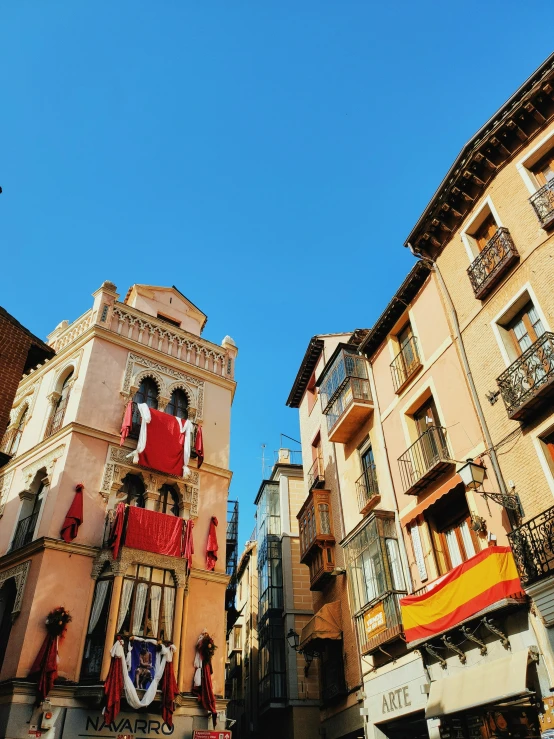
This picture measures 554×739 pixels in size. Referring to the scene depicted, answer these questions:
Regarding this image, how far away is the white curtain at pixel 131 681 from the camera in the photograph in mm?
15000

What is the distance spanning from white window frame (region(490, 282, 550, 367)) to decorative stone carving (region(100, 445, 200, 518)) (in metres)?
12.0

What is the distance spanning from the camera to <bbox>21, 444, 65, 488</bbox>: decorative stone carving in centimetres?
1883

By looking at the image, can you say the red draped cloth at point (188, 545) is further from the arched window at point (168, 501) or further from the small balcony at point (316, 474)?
the small balcony at point (316, 474)

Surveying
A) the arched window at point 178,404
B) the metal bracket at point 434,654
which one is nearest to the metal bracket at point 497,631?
the metal bracket at point 434,654

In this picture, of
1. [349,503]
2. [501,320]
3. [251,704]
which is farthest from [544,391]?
[251,704]

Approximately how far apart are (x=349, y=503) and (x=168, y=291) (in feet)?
41.0

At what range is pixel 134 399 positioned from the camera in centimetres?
2133

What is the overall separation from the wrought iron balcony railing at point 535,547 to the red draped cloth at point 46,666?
11880 millimetres

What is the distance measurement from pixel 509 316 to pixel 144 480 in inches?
508

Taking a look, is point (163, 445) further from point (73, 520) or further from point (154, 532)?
point (73, 520)

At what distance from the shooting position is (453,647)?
12.4 metres

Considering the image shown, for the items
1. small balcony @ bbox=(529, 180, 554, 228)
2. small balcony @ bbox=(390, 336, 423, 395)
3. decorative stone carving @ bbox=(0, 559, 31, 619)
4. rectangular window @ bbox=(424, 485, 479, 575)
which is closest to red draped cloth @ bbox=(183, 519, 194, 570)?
decorative stone carving @ bbox=(0, 559, 31, 619)

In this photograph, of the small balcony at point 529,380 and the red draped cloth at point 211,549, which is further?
the red draped cloth at point 211,549

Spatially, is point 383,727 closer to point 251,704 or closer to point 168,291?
point 251,704
